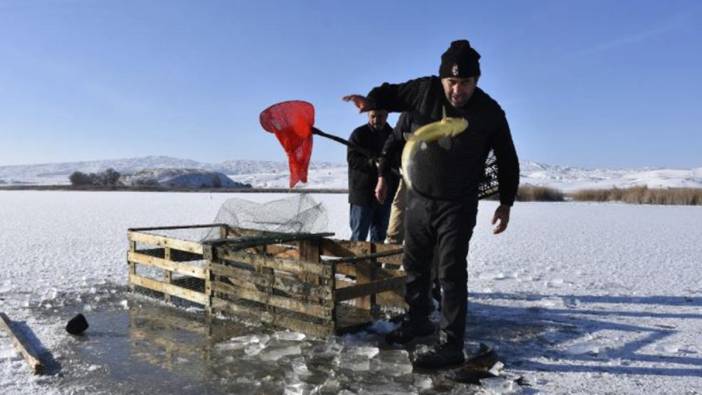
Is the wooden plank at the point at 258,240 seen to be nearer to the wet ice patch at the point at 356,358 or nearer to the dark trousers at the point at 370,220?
the dark trousers at the point at 370,220

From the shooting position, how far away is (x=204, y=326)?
4.88m

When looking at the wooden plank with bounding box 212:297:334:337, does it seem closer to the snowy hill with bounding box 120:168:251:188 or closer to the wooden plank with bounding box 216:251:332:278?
the wooden plank with bounding box 216:251:332:278

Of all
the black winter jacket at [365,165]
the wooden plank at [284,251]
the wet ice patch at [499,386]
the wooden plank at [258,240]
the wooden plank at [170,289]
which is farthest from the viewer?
the wooden plank at [284,251]

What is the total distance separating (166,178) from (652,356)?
8051 cm

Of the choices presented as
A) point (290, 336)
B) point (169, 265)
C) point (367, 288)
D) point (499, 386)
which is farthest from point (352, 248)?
point (499, 386)

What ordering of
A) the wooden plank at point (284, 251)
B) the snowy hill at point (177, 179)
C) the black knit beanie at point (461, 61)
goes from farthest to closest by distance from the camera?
the snowy hill at point (177, 179) < the wooden plank at point (284, 251) < the black knit beanie at point (461, 61)

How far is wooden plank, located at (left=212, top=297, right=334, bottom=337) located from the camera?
172 inches

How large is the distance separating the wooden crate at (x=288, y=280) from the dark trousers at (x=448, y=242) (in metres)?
0.69

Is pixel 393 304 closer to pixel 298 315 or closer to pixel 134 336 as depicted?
pixel 298 315

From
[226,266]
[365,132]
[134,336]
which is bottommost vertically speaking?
[134,336]

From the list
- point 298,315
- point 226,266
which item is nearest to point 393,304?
point 298,315

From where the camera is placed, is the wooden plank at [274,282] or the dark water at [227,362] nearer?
the dark water at [227,362]

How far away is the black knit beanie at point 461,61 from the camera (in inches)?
143

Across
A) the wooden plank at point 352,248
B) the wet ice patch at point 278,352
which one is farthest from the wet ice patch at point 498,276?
the wet ice patch at point 278,352
